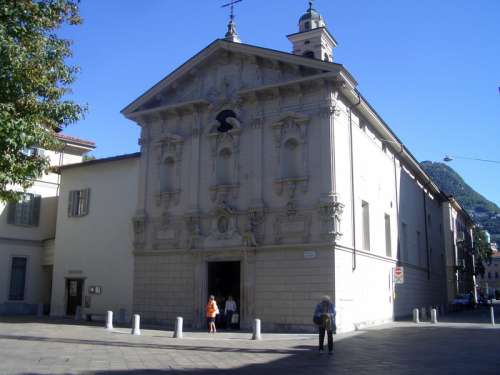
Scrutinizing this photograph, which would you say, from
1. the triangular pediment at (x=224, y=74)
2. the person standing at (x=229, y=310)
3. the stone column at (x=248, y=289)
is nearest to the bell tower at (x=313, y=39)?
the triangular pediment at (x=224, y=74)

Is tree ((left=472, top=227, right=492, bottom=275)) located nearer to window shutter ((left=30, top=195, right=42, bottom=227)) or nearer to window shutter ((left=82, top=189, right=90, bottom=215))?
window shutter ((left=82, top=189, right=90, bottom=215))

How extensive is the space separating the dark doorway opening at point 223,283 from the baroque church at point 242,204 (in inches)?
3.8

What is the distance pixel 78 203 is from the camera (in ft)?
105

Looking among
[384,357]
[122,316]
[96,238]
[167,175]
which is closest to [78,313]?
[122,316]

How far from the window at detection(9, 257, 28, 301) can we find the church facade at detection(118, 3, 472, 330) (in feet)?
33.4

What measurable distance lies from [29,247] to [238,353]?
73.1 ft

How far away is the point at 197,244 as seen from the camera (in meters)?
25.6

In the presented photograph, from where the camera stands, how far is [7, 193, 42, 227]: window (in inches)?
1309

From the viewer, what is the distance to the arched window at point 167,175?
27.8 metres

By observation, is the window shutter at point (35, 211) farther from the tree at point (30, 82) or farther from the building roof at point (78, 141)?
the tree at point (30, 82)

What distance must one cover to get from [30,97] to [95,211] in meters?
17.3

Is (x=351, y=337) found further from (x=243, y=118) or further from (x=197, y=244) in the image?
(x=243, y=118)

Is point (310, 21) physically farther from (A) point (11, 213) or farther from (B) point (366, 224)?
(A) point (11, 213)

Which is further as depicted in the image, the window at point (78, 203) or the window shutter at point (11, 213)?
the window shutter at point (11, 213)
